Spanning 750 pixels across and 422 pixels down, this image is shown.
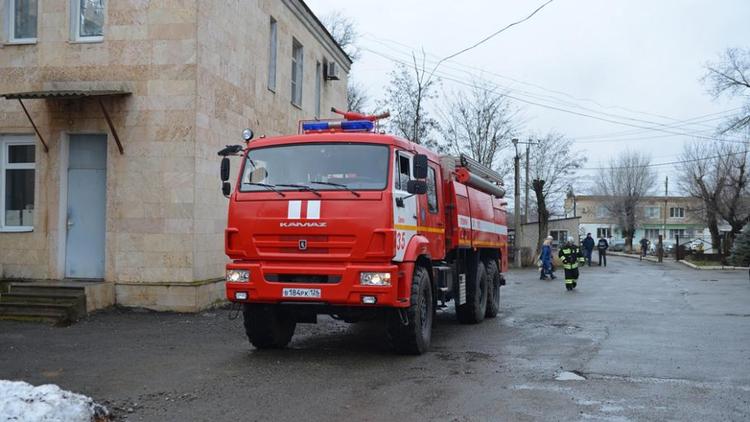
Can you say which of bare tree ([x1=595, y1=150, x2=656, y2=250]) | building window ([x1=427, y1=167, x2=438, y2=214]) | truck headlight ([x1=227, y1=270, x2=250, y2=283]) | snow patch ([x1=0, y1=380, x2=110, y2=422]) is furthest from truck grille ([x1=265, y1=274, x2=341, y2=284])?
bare tree ([x1=595, y1=150, x2=656, y2=250])

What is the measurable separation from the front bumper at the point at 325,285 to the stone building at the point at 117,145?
469 cm

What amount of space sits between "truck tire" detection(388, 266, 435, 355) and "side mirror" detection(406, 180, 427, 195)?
3.27ft

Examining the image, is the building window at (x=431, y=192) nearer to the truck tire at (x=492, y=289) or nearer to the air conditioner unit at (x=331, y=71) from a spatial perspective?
the truck tire at (x=492, y=289)

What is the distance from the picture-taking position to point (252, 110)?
15.8 metres

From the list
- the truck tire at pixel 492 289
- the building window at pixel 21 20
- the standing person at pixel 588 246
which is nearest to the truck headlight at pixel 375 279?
the truck tire at pixel 492 289

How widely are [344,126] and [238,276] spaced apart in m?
2.68

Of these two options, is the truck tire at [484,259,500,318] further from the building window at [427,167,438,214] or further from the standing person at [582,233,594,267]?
the standing person at [582,233,594,267]

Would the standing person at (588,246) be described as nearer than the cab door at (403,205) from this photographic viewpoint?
No

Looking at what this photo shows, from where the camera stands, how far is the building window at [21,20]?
13977 mm

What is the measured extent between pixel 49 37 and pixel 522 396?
11311mm

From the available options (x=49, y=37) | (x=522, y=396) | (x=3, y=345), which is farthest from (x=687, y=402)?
(x=49, y=37)

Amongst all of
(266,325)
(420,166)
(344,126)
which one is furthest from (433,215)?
(266,325)

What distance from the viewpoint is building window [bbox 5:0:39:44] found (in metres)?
14.0

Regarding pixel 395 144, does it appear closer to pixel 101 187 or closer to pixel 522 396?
pixel 522 396
